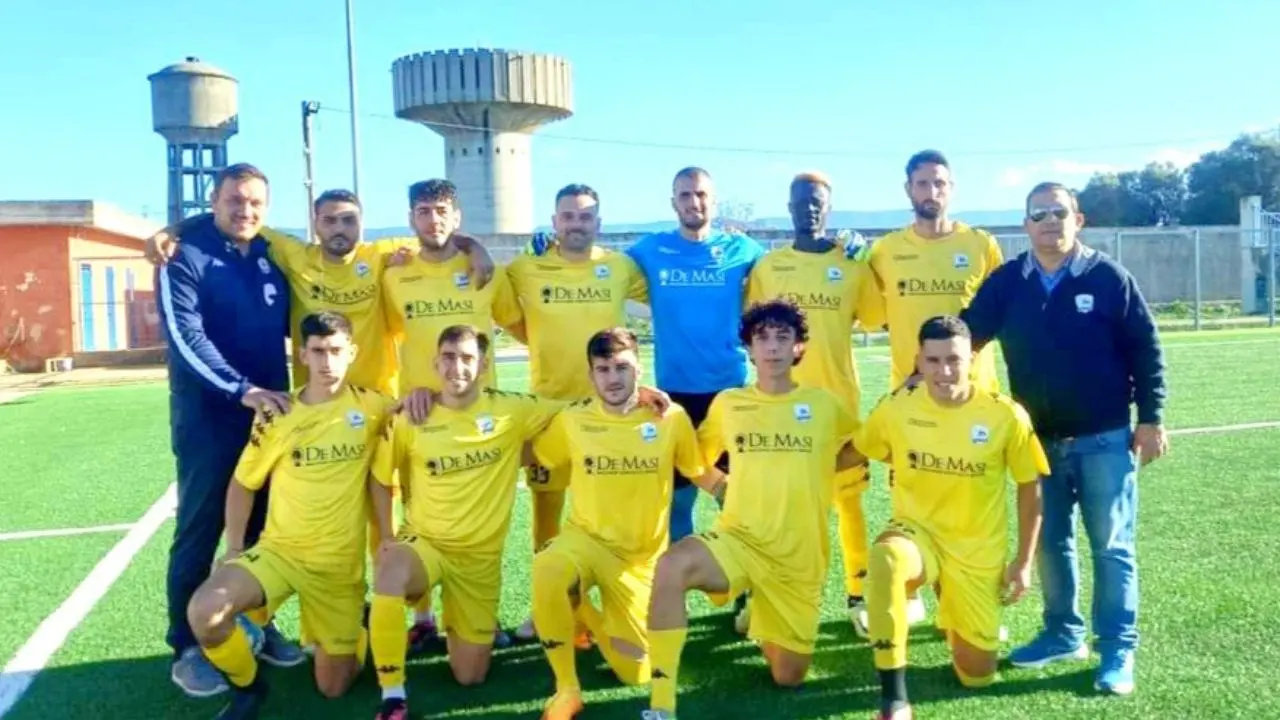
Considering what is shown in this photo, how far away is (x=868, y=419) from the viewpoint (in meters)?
4.58

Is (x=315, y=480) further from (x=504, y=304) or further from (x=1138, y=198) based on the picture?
(x=1138, y=198)

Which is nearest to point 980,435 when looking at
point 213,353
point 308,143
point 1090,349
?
point 1090,349

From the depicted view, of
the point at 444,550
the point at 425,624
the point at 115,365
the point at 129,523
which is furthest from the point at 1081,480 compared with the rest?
the point at 115,365

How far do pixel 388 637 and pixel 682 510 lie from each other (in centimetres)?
171

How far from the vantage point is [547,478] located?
5.08 m

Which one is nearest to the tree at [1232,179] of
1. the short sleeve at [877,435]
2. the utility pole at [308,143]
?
the utility pole at [308,143]

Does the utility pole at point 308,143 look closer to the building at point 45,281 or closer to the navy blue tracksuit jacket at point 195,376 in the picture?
the building at point 45,281

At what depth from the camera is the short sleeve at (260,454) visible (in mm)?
4566

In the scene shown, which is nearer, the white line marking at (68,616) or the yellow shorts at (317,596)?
the yellow shorts at (317,596)

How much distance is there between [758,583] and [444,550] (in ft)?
4.32

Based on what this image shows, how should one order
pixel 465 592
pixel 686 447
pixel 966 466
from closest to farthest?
1. pixel 966 466
2. pixel 465 592
3. pixel 686 447

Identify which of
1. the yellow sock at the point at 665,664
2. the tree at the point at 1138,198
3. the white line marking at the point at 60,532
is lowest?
the white line marking at the point at 60,532

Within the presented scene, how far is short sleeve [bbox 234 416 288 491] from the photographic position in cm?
457

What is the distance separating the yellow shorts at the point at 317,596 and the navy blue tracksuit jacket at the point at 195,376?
430 mm
